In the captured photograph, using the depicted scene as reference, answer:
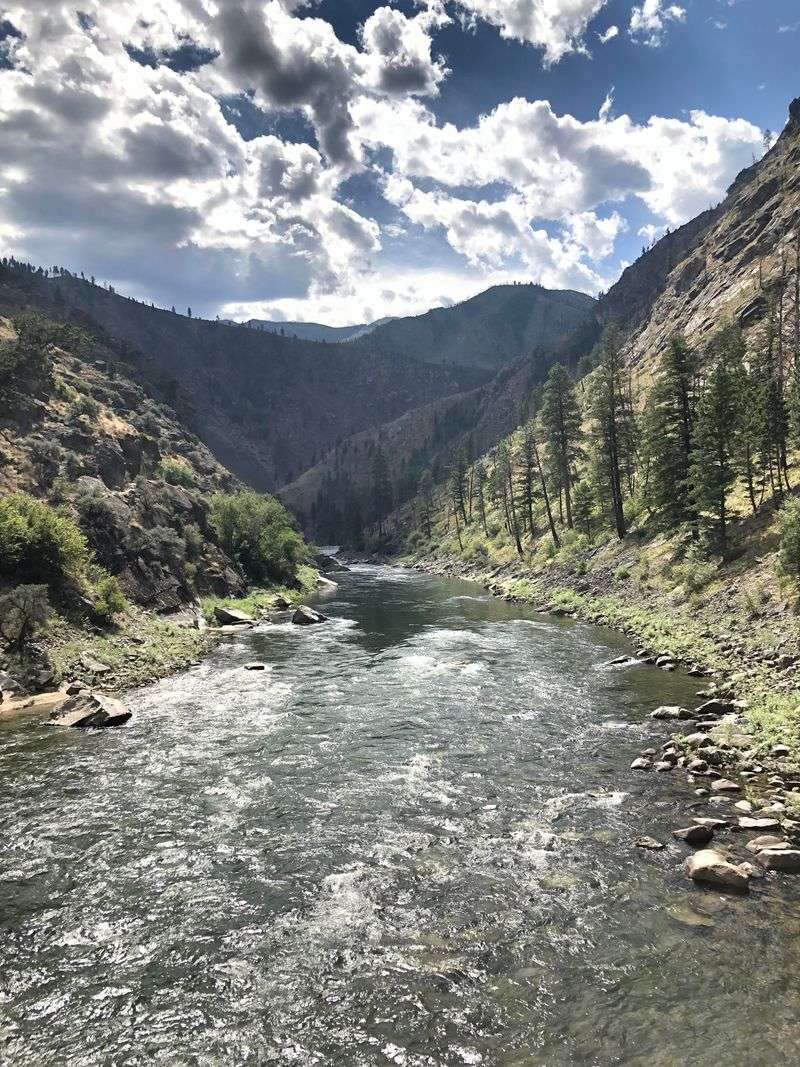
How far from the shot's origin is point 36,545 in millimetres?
33750

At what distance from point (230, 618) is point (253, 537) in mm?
20335

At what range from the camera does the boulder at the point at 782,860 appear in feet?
42.4

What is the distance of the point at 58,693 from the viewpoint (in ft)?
89.2

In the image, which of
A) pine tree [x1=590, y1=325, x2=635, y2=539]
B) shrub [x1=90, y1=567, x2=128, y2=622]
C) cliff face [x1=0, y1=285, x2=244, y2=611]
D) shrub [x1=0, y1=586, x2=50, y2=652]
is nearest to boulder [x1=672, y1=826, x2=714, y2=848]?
shrub [x1=0, y1=586, x2=50, y2=652]

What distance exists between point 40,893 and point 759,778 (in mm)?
18564

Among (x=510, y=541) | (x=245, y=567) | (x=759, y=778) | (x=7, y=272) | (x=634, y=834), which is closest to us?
(x=634, y=834)

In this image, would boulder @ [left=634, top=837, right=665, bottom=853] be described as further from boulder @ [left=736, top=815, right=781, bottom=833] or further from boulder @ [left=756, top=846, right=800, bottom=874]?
boulder @ [left=736, top=815, right=781, bottom=833]

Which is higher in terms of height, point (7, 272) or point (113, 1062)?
point (7, 272)

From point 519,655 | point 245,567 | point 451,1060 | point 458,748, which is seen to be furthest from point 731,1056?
point 245,567

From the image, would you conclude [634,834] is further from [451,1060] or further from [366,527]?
[366,527]

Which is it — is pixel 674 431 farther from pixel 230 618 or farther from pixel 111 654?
pixel 111 654

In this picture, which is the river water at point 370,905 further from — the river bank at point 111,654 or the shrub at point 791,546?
the shrub at point 791,546

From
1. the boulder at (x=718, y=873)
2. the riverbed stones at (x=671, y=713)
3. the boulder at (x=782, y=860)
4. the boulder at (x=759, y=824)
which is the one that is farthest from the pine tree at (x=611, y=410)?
the boulder at (x=718, y=873)

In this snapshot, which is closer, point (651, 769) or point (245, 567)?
point (651, 769)
